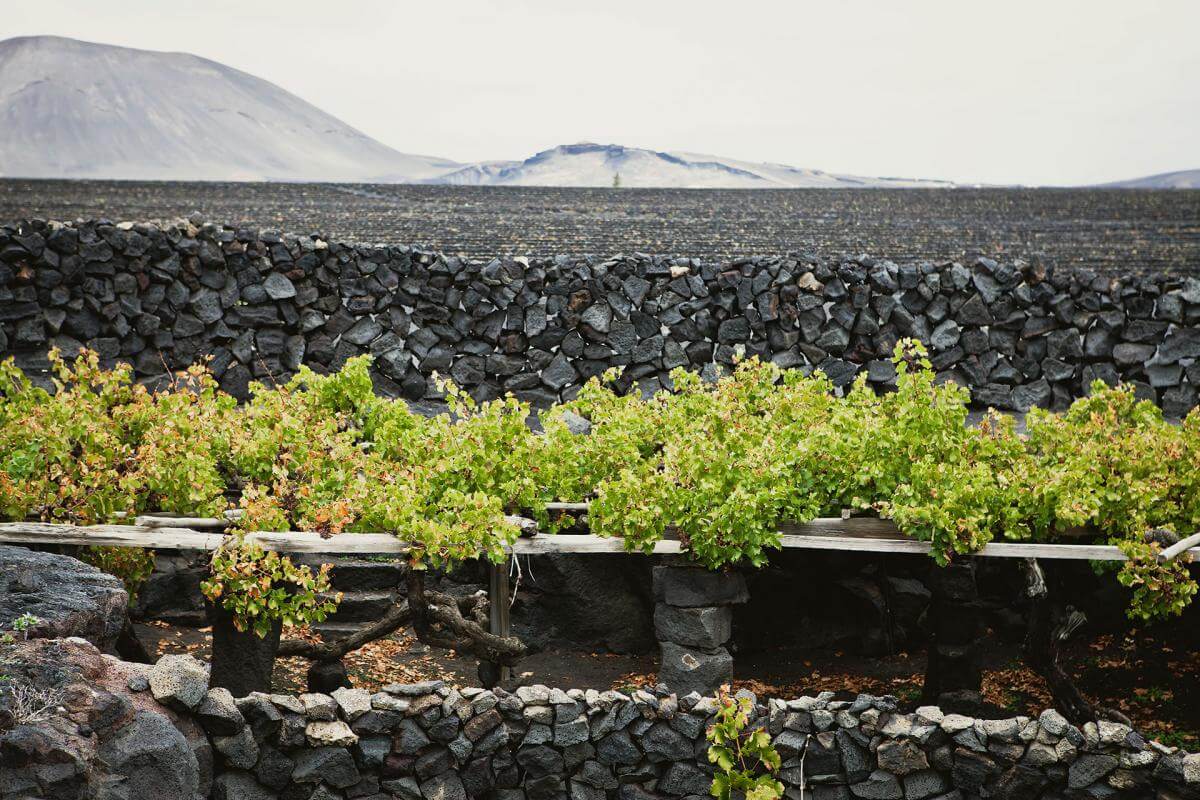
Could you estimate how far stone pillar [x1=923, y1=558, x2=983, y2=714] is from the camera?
26.9 ft

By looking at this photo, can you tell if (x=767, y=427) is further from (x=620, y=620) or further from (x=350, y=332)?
(x=350, y=332)

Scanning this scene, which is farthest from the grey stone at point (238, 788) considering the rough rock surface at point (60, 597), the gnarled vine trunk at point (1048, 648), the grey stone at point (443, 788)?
the gnarled vine trunk at point (1048, 648)

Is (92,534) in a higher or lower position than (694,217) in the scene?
lower

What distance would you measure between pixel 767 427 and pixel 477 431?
229 cm

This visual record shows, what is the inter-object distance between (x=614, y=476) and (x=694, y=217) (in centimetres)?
1143

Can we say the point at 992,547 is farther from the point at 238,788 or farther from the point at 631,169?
the point at 631,169

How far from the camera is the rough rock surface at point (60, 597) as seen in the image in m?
6.14

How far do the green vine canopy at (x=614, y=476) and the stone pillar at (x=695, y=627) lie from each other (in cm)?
19

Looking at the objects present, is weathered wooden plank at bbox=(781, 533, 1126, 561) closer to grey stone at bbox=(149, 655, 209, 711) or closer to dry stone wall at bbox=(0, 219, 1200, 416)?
grey stone at bbox=(149, 655, 209, 711)

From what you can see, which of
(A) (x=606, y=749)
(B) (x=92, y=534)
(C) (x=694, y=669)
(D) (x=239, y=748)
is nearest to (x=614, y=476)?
(C) (x=694, y=669)

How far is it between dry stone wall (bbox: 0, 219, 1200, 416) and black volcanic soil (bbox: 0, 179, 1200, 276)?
923 mm

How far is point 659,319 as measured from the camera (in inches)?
580

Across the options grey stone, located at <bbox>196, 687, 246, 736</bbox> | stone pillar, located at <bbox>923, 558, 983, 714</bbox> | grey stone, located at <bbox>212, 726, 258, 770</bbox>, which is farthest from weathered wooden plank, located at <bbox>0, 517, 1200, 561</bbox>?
grey stone, located at <bbox>212, 726, 258, 770</bbox>

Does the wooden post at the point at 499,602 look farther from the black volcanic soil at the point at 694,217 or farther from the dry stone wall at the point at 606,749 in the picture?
the black volcanic soil at the point at 694,217
